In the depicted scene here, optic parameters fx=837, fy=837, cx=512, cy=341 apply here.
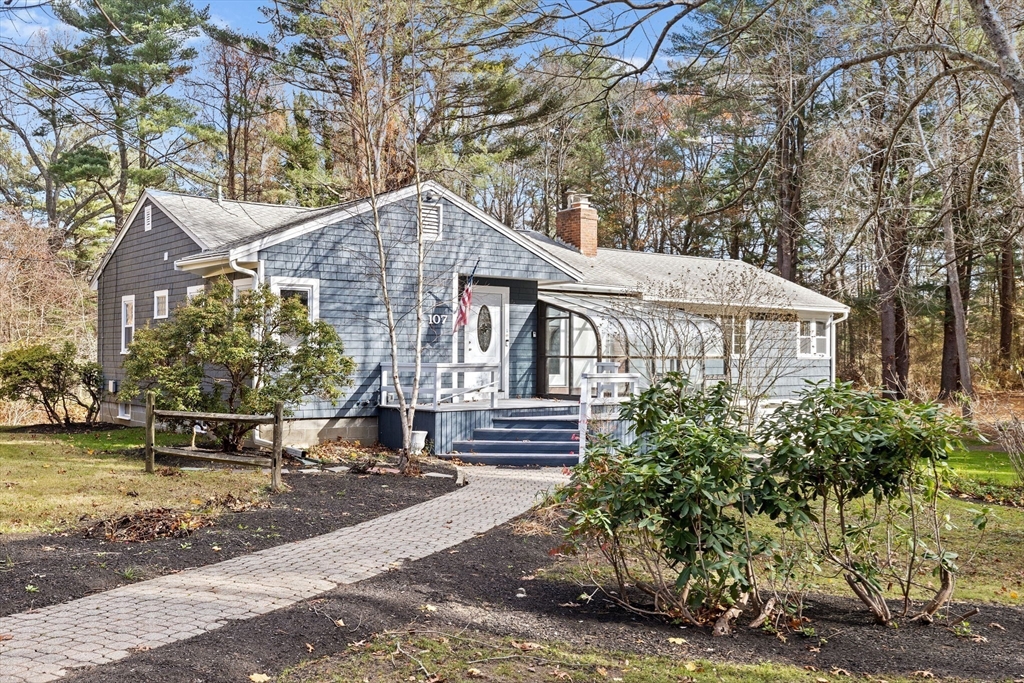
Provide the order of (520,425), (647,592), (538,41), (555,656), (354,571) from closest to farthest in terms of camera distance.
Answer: (555,656), (647,592), (538,41), (354,571), (520,425)

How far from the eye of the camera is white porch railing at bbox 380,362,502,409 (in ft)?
48.6

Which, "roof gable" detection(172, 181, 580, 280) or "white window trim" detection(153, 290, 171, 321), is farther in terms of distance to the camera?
"white window trim" detection(153, 290, 171, 321)

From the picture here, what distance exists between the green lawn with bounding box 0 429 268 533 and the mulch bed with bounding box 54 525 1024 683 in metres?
4.07

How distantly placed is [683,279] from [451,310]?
6363 millimetres

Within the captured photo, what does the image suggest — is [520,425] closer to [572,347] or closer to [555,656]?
[572,347]

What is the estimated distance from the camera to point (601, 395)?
51.5 ft

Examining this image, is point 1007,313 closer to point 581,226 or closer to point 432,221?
point 581,226

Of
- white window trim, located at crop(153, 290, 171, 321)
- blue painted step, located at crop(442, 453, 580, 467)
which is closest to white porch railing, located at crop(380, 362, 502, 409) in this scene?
blue painted step, located at crop(442, 453, 580, 467)

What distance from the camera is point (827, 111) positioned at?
2980cm

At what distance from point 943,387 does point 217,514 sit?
29246 mm

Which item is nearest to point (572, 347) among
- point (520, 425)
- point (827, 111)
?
point (520, 425)

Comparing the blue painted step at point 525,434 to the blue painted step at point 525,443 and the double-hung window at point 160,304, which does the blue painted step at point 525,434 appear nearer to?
the blue painted step at point 525,443

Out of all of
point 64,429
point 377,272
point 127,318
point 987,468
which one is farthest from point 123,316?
point 987,468

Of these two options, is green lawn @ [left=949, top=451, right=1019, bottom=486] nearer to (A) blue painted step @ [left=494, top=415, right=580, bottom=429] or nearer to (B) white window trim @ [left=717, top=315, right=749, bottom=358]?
(B) white window trim @ [left=717, top=315, right=749, bottom=358]
